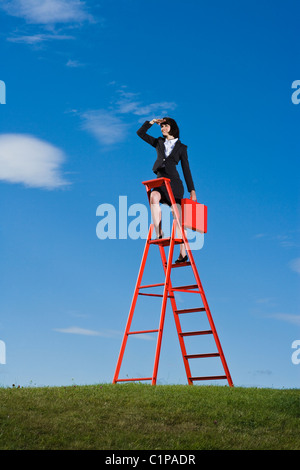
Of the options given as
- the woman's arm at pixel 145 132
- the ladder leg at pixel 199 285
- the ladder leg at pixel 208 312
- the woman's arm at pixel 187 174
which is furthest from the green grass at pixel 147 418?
the woman's arm at pixel 145 132

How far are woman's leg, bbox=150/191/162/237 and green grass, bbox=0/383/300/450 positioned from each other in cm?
326

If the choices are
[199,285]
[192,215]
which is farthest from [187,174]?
[199,285]

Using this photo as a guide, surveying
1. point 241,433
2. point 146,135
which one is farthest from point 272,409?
point 146,135

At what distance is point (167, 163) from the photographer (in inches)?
494

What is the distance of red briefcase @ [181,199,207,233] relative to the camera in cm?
1232

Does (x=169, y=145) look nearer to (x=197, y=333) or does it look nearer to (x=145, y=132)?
(x=145, y=132)

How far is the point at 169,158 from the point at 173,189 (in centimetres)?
71

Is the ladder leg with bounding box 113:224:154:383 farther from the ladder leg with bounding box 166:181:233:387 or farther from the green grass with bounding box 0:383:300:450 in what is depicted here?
the ladder leg with bounding box 166:181:233:387

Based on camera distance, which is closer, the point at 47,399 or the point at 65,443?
the point at 65,443

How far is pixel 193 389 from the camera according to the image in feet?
37.6

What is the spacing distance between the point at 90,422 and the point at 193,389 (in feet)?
9.08

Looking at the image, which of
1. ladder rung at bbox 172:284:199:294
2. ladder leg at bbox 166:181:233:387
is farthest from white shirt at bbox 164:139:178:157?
ladder rung at bbox 172:284:199:294
